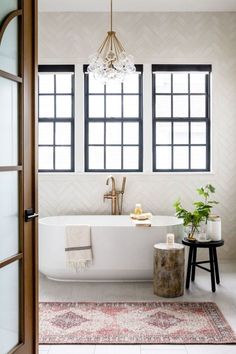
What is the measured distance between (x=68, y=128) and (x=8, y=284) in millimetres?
3737

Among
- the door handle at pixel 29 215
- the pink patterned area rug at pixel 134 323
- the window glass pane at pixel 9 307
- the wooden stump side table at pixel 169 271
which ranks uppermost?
the door handle at pixel 29 215

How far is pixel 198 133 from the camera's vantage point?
18.6 ft

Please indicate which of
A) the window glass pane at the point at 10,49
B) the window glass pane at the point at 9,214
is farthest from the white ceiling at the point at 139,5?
the window glass pane at the point at 9,214

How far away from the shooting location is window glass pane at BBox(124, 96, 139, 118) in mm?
5668

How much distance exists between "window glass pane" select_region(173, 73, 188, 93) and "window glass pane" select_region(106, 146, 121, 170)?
Result: 43.8 inches

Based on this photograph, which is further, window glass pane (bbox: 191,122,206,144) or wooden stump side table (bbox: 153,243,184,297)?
window glass pane (bbox: 191,122,206,144)

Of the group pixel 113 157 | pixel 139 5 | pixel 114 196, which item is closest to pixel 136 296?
pixel 114 196

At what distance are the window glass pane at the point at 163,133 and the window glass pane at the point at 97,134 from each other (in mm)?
749

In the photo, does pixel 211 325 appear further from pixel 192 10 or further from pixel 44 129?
pixel 192 10

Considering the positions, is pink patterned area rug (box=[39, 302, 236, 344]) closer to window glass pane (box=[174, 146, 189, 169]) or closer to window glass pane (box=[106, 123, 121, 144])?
→ window glass pane (box=[174, 146, 189, 169])

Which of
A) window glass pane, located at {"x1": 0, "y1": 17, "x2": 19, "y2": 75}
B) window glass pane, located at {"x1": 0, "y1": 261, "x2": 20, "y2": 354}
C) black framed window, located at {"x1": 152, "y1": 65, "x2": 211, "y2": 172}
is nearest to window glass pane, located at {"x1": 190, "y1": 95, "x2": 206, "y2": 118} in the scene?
black framed window, located at {"x1": 152, "y1": 65, "x2": 211, "y2": 172}

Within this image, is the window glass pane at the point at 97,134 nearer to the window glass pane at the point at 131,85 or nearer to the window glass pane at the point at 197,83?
the window glass pane at the point at 131,85

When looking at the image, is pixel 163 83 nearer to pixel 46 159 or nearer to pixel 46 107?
pixel 46 107

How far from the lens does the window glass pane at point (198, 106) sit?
5.64 m
